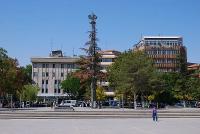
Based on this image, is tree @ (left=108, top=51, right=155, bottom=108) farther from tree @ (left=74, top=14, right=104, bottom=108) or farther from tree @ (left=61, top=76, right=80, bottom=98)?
tree @ (left=61, top=76, right=80, bottom=98)

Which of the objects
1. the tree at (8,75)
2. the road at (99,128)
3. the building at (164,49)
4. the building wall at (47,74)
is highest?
the building at (164,49)

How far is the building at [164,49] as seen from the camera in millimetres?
135625

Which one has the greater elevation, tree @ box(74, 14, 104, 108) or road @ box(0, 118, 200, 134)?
tree @ box(74, 14, 104, 108)

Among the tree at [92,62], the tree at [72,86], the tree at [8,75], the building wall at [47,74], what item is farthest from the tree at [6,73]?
the building wall at [47,74]

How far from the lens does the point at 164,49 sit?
452ft

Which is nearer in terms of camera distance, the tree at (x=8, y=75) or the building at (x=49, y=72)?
the tree at (x=8, y=75)

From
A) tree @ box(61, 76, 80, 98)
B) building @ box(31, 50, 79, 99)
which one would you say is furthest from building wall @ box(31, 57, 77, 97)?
tree @ box(61, 76, 80, 98)

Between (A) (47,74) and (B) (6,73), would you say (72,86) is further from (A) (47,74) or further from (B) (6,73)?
(B) (6,73)

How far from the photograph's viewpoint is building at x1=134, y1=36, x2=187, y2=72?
136 m

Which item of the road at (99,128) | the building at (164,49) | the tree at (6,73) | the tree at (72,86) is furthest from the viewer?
the building at (164,49)

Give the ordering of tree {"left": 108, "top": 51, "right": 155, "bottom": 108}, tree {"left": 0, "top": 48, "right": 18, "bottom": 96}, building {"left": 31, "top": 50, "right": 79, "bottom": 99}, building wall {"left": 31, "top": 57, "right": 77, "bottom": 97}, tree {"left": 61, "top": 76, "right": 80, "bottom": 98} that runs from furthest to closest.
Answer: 1. building wall {"left": 31, "top": 57, "right": 77, "bottom": 97}
2. building {"left": 31, "top": 50, "right": 79, "bottom": 99}
3. tree {"left": 61, "top": 76, "right": 80, "bottom": 98}
4. tree {"left": 108, "top": 51, "right": 155, "bottom": 108}
5. tree {"left": 0, "top": 48, "right": 18, "bottom": 96}

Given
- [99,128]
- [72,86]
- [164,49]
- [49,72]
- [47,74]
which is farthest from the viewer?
[49,72]

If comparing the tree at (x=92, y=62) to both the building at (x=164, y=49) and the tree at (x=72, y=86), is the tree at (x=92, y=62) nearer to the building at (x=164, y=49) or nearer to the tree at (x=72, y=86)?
the tree at (x=72, y=86)

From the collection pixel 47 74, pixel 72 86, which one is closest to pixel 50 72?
pixel 47 74
